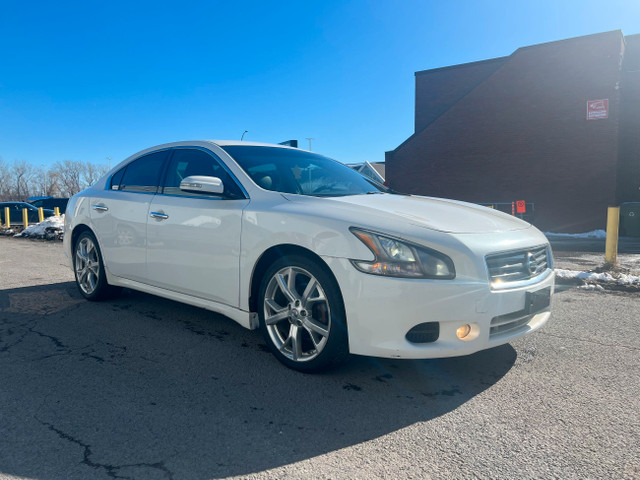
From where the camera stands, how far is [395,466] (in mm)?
2035

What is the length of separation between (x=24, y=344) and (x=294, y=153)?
269 centimetres

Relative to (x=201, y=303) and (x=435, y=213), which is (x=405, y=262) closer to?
(x=435, y=213)

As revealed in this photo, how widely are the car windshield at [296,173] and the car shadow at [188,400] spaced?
1260 mm

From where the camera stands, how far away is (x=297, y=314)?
9.90 feet

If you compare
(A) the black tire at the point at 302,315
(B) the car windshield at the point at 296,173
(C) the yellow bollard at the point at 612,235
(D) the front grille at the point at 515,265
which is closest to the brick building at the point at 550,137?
(C) the yellow bollard at the point at 612,235

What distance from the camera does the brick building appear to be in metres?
21.1

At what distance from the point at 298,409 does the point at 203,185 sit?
172cm

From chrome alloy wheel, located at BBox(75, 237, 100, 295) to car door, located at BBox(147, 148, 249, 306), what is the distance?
118cm

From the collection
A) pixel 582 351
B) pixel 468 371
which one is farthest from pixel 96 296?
pixel 582 351

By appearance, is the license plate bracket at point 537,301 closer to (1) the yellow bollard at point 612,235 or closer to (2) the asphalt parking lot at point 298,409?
(2) the asphalt parking lot at point 298,409

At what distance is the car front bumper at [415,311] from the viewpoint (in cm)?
259

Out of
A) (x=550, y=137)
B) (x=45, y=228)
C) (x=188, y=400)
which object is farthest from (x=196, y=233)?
(x=550, y=137)

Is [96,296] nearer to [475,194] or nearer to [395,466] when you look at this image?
[395,466]

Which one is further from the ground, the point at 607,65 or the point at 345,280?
the point at 607,65
